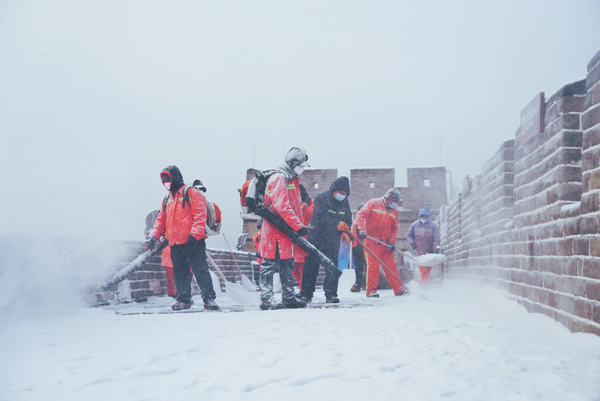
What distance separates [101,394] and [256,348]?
0.88m

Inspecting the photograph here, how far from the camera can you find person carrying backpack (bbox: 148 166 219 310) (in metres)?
4.75

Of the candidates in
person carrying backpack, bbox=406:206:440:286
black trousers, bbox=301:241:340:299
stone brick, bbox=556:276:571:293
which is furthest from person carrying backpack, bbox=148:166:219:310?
person carrying backpack, bbox=406:206:440:286

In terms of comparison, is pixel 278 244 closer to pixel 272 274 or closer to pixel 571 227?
pixel 272 274

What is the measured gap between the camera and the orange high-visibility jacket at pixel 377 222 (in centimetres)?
654

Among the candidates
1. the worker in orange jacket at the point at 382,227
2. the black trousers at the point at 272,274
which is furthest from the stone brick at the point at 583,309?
the worker in orange jacket at the point at 382,227

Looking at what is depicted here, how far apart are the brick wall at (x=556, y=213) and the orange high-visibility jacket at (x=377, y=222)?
74.5 inches

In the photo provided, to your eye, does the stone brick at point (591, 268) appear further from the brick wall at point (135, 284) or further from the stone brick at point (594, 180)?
the brick wall at point (135, 284)

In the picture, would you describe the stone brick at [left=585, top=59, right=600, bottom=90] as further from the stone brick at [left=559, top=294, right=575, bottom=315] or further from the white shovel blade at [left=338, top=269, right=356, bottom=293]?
the white shovel blade at [left=338, top=269, right=356, bottom=293]

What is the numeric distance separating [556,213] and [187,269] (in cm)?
365

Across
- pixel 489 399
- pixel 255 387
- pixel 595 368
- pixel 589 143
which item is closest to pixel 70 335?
pixel 255 387

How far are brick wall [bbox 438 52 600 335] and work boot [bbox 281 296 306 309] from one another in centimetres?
201

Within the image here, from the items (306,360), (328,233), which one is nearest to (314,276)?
(328,233)

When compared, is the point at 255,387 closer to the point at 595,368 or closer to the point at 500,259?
the point at 595,368

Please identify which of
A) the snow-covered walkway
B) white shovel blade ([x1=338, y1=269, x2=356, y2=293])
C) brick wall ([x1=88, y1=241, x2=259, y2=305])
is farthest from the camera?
white shovel blade ([x1=338, y1=269, x2=356, y2=293])
